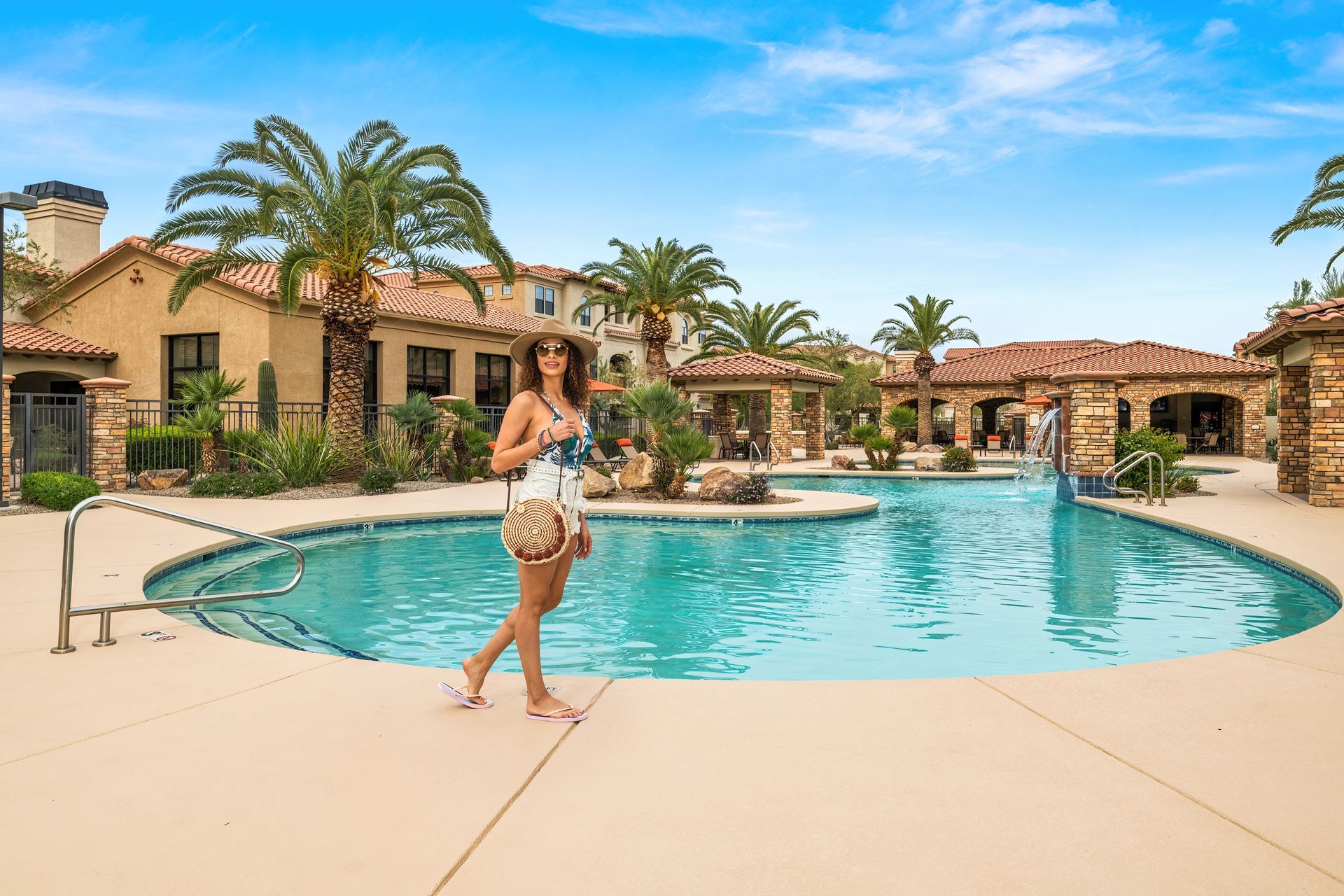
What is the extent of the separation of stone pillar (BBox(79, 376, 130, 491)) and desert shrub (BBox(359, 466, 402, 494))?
15.6 ft

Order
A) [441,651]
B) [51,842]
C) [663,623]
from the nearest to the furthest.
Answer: [51,842] → [441,651] → [663,623]

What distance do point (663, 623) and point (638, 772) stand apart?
3968mm

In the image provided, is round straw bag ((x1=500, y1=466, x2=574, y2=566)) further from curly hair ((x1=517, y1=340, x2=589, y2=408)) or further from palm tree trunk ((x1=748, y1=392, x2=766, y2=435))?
palm tree trunk ((x1=748, y1=392, x2=766, y2=435))

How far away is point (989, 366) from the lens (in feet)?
140

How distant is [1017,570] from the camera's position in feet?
32.1

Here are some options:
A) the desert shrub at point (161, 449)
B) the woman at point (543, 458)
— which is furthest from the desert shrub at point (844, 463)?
the woman at point (543, 458)

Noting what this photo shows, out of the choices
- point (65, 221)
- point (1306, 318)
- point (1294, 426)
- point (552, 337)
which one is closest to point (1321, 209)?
point (1294, 426)

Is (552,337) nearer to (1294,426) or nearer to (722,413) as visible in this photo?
(1294,426)

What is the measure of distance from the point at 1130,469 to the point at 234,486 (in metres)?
17.0

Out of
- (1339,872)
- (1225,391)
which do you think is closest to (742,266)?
(1225,391)

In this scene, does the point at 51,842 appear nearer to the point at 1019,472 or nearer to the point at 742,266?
the point at 1019,472

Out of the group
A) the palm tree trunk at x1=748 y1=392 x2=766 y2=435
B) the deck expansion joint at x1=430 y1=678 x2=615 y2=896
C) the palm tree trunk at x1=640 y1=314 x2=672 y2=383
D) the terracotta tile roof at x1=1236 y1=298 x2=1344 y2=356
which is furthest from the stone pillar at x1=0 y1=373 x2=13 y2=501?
the palm tree trunk at x1=748 y1=392 x2=766 y2=435

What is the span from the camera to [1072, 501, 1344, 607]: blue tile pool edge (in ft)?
25.5

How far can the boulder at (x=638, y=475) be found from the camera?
667 inches
